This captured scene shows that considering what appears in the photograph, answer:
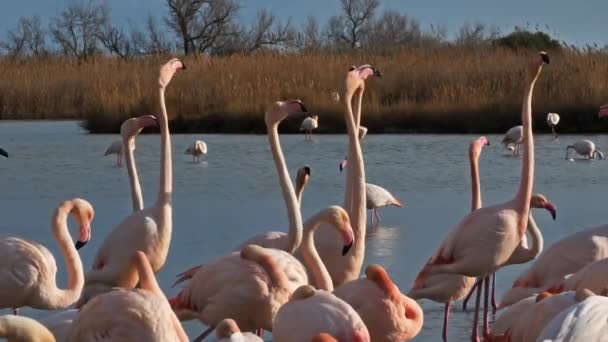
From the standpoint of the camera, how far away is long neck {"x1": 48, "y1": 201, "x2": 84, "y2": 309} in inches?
226

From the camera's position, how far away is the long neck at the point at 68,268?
574 cm

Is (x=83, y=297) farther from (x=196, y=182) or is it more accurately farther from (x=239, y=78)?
(x=239, y=78)

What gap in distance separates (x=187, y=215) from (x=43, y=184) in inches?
96.8

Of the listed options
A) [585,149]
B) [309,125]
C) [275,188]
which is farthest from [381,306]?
[309,125]

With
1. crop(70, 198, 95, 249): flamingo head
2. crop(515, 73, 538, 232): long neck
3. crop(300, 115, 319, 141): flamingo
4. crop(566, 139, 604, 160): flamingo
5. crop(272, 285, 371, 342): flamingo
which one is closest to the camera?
crop(272, 285, 371, 342): flamingo

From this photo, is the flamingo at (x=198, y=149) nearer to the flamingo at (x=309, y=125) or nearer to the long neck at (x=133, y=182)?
the flamingo at (x=309, y=125)

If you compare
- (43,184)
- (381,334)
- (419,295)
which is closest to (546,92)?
(43,184)

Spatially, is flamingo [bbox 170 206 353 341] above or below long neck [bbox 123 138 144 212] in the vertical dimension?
below

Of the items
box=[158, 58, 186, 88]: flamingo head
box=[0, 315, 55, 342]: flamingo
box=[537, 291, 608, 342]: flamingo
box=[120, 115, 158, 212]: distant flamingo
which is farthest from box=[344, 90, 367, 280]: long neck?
box=[0, 315, 55, 342]: flamingo

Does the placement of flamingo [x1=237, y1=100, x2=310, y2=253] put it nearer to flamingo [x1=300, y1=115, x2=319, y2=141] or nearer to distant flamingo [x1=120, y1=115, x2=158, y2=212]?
distant flamingo [x1=120, y1=115, x2=158, y2=212]

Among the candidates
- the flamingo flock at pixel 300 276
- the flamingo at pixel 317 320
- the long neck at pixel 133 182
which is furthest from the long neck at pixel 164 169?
the flamingo at pixel 317 320

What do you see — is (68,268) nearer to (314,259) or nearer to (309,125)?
(314,259)

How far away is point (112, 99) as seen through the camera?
1956cm

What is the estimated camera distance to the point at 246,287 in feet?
16.6
